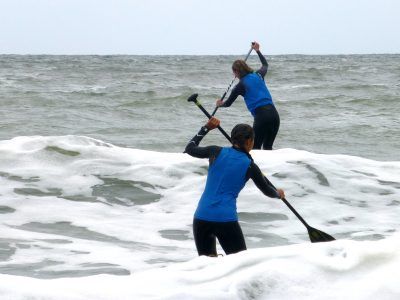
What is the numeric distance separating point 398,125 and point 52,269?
13.8 m

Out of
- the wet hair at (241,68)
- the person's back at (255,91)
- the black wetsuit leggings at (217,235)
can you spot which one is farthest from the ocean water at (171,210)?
the wet hair at (241,68)

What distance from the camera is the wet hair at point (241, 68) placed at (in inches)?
352

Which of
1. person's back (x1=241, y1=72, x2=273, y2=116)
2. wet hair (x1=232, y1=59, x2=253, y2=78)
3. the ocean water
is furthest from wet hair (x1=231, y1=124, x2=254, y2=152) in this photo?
person's back (x1=241, y1=72, x2=273, y2=116)

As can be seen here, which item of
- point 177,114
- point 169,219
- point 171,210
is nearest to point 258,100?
point 171,210

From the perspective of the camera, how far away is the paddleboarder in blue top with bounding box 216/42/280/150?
9195 mm

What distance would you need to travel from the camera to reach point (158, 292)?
4.36m

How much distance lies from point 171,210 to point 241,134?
353 cm

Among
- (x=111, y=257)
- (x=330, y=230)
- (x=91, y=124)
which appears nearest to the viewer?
(x=111, y=257)

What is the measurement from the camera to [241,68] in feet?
29.6

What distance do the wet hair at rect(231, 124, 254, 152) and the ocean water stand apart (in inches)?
40.4

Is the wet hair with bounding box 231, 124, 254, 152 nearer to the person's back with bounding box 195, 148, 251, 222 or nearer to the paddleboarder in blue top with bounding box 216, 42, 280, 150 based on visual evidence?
the person's back with bounding box 195, 148, 251, 222

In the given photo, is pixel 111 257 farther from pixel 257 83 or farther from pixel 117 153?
pixel 117 153

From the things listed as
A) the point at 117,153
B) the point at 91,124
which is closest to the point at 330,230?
the point at 117,153

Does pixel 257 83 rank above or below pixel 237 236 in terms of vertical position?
above
